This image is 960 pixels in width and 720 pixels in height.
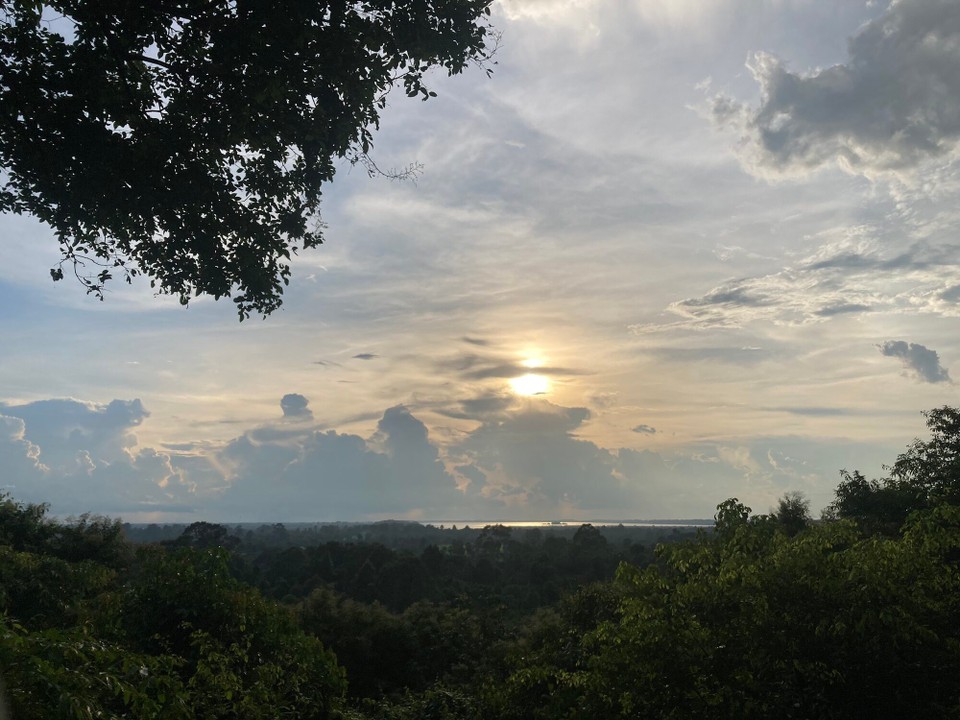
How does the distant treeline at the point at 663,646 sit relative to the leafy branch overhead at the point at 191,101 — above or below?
below

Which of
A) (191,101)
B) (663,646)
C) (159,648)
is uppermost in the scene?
(191,101)

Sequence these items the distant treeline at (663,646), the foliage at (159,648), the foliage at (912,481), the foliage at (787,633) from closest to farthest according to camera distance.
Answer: the foliage at (159,648)
the distant treeline at (663,646)
the foliage at (787,633)
the foliage at (912,481)

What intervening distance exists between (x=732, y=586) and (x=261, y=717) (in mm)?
7208

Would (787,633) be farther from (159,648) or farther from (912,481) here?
(912,481)

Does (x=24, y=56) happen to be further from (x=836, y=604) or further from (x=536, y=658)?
(x=536, y=658)

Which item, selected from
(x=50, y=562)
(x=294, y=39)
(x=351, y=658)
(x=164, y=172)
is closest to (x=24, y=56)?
(x=164, y=172)

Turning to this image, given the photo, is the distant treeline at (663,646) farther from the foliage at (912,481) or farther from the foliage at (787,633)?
the foliage at (912,481)

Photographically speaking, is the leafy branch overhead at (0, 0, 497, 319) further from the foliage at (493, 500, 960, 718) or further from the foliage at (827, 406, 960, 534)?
the foliage at (827, 406, 960, 534)

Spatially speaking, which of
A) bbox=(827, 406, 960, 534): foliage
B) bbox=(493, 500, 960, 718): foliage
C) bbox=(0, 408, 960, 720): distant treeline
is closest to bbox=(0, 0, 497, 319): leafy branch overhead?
bbox=(0, 408, 960, 720): distant treeline

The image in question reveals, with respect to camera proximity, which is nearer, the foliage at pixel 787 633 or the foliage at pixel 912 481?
the foliage at pixel 787 633

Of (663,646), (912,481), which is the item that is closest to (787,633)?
(663,646)

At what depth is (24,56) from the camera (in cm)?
740

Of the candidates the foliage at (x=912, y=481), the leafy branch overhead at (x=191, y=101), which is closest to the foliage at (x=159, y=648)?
the leafy branch overhead at (x=191, y=101)

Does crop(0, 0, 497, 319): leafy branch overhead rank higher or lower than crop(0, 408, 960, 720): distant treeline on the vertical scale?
higher
